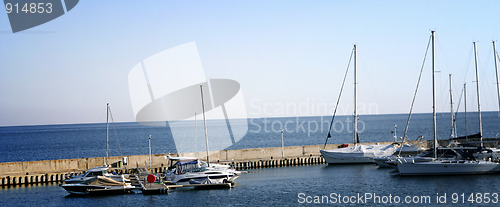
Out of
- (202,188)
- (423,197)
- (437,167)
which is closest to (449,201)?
(423,197)

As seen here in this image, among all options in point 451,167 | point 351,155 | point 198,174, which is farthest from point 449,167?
point 198,174

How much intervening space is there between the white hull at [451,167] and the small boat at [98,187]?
25.4m

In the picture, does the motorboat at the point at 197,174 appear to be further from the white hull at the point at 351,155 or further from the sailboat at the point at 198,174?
the white hull at the point at 351,155

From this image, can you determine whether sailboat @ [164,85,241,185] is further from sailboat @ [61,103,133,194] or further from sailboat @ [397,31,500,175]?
sailboat @ [397,31,500,175]

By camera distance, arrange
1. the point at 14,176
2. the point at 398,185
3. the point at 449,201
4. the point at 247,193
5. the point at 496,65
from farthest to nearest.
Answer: the point at 496,65 < the point at 14,176 < the point at 398,185 < the point at 247,193 < the point at 449,201

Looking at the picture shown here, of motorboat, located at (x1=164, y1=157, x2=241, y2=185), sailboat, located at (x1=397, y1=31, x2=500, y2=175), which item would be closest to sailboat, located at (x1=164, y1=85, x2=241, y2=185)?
motorboat, located at (x1=164, y1=157, x2=241, y2=185)

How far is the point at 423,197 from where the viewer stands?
40062 mm

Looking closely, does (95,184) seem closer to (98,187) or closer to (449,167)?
(98,187)

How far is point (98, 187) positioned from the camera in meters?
43.9

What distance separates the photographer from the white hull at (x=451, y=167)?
49656mm

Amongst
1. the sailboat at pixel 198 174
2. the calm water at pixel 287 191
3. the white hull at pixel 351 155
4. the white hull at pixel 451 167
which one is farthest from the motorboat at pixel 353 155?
the sailboat at pixel 198 174

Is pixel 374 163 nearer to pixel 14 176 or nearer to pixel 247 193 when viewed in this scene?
pixel 247 193

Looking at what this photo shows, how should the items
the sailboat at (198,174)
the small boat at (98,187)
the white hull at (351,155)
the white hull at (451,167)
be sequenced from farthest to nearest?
the white hull at (351,155), the white hull at (451,167), the sailboat at (198,174), the small boat at (98,187)

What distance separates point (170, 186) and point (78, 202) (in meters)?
7.53
